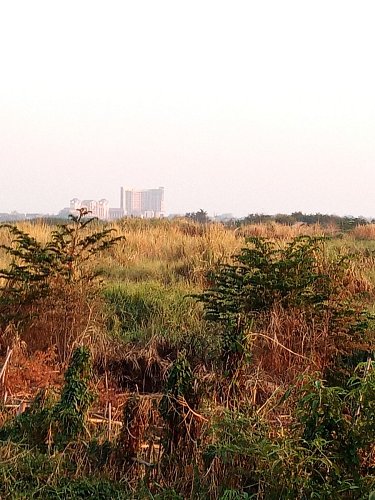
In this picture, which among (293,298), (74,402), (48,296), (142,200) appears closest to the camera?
(74,402)

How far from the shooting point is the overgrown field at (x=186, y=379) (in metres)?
3.86

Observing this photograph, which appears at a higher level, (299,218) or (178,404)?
(299,218)

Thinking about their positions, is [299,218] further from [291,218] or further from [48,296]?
[48,296]

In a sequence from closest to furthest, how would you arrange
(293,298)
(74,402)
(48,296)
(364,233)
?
(74,402)
(293,298)
(48,296)
(364,233)

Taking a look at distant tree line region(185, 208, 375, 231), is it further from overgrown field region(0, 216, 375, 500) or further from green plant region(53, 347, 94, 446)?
green plant region(53, 347, 94, 446)

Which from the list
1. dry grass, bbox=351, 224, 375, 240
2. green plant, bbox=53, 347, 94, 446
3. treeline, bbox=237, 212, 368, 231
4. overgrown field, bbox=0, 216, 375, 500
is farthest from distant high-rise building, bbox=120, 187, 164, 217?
green plant, bbox=53, 347, 94, 446

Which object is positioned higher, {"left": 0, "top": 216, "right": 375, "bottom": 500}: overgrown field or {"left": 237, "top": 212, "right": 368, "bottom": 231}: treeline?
{"left": 237, "top": 212, "right": 368, "bottom": 231}: treeline

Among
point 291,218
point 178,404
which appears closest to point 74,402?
point 178,404

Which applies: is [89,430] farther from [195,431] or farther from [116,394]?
[116,394]

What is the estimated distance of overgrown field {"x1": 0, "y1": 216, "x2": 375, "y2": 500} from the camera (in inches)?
152

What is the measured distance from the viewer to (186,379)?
468 cm

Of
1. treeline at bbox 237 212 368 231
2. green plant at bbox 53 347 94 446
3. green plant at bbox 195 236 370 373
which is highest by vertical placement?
treeline at bbox 237 212 368 231

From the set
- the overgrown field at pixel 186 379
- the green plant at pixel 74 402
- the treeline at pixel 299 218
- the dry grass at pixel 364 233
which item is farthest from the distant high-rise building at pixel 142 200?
the green plant at pixel 74 402

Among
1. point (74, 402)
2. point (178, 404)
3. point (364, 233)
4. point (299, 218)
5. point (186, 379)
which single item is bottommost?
point (74, 402)
